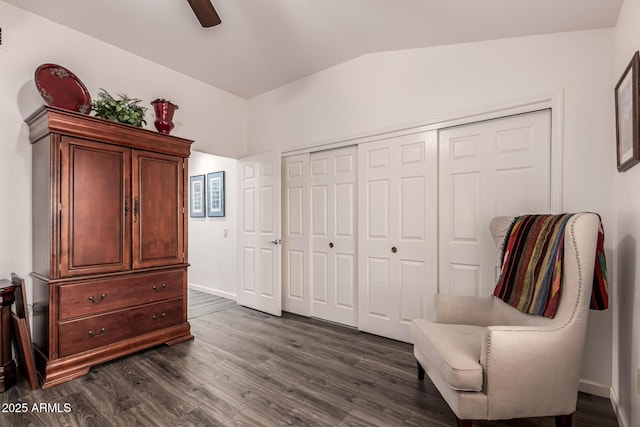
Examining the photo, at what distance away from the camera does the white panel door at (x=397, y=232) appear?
266cm

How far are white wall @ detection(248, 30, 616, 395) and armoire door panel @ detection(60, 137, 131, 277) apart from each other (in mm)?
1907

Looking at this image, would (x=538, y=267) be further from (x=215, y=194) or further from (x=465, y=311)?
(x=215, y=194)

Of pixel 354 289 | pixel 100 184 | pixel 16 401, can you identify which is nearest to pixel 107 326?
pixel 16 401

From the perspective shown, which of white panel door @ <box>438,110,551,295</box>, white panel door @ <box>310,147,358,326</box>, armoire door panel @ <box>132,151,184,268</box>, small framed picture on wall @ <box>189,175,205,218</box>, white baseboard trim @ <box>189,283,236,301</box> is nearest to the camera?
white panel door @ <box>438,110,551,295</box>

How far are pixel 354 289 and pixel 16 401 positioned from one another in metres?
2.70

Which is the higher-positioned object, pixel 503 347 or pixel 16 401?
pixel 503 347

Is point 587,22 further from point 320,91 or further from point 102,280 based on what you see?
point 102,280

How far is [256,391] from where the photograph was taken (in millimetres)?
1988

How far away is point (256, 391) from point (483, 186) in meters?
2.33

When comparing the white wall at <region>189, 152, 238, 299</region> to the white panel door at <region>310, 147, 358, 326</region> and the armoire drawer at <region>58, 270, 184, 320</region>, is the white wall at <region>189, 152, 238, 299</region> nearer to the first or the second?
the white panel door at <region>310, 147, 358, 326</region>

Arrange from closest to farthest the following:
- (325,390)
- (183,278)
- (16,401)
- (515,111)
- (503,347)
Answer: (503,347), (16,401), (325,390), (515,111), (183,278)

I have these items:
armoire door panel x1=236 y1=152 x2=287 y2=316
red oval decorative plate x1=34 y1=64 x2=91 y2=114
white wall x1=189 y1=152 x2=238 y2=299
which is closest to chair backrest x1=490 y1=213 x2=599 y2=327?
armoire door panel x1=236 y1=152 x2=287 y2=316

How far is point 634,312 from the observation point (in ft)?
4.95

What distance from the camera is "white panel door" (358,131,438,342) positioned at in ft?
8.73
